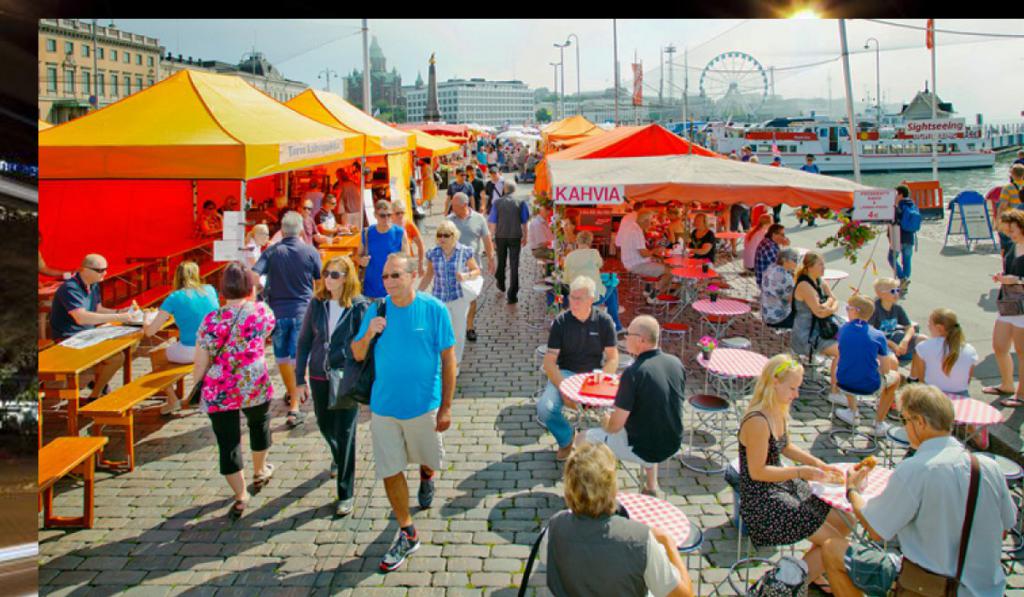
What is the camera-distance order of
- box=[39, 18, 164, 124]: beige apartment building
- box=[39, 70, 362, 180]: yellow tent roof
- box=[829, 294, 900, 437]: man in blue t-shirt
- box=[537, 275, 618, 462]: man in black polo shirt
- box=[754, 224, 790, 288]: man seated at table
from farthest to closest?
box=[754, 224, 790, 288]: man seated at table
box=[39, 70, 362, 180]: yellow tent roof
box=[829, 294, 900, 437]: man in blue t-shirt
box=[537, 275, 618, 462]: man in black polo shirt
box=[39, 18, 164, 124]: beige apartment building

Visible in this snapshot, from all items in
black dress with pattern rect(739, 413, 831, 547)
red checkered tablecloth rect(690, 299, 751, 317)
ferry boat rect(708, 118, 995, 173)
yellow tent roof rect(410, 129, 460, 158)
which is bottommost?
black dress with pattern rect(739, 413, 831, 547)

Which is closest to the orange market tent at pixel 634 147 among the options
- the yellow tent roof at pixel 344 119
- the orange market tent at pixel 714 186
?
the yellow tent roof at pixel 344 119

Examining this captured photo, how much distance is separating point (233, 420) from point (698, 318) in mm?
7374

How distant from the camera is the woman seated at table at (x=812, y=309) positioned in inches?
295

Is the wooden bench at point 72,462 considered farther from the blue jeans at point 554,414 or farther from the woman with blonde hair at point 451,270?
the woman with blonde hair at point 451,270

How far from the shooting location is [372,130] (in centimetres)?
A: 1323

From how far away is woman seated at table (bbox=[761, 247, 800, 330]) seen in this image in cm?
829

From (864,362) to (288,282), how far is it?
521 cm

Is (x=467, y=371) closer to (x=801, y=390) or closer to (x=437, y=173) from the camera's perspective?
(x=801, y=390)

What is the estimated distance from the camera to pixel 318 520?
5.08 m

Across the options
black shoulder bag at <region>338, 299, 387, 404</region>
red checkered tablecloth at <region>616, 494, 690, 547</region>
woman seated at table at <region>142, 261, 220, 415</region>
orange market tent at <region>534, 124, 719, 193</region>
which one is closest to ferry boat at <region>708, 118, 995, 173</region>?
orange market tent at <region>534, 124, 719, 193</region>

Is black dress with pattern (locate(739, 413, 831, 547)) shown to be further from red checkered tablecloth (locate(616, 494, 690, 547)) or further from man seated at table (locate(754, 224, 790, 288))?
man seated at table (locate(754, 224, 790, 288))

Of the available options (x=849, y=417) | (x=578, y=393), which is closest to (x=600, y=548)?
(x=578, y=393)

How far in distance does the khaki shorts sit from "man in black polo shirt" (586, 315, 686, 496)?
1.13 meters
